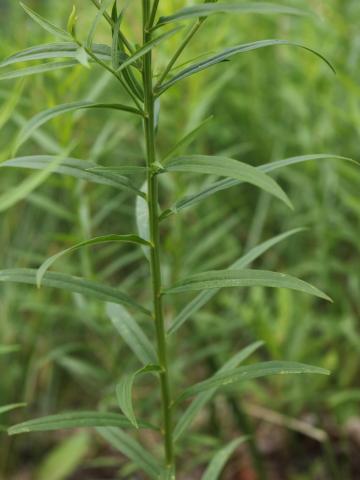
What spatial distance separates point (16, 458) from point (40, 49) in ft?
4.32

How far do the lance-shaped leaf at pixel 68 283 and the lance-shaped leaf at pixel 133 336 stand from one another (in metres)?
0.08

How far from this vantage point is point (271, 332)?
137 centimetres

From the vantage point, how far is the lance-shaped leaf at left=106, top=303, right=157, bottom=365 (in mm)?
863

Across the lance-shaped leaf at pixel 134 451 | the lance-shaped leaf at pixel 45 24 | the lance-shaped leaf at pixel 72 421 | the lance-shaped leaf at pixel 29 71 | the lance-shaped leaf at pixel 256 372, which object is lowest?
the lance-shaped leaf at pixel 134 451

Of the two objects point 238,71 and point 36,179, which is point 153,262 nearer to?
point 36,179

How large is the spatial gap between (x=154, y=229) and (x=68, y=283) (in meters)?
0.10

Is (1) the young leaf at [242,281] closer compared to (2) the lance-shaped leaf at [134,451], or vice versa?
(1) the young leaf at [242,281]

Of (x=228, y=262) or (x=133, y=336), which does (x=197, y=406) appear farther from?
(x=228, y=262)

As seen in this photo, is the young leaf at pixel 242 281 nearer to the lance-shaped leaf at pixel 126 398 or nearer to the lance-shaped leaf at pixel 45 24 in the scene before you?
the lance-shaped leaf at pixel 126 398

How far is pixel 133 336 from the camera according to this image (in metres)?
0.88

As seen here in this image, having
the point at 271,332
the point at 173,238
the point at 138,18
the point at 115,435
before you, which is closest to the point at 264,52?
the point at 138,18

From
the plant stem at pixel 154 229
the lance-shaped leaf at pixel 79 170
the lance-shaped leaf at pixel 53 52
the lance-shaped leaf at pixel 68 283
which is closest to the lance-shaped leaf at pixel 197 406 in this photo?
the plant stem at pixel 154 229

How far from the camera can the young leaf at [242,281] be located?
0.67m

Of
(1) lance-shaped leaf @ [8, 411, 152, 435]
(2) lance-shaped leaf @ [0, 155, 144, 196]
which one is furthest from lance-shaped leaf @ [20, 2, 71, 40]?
(1) lance-shaped leaf @ [8, 411, 152, 435]
